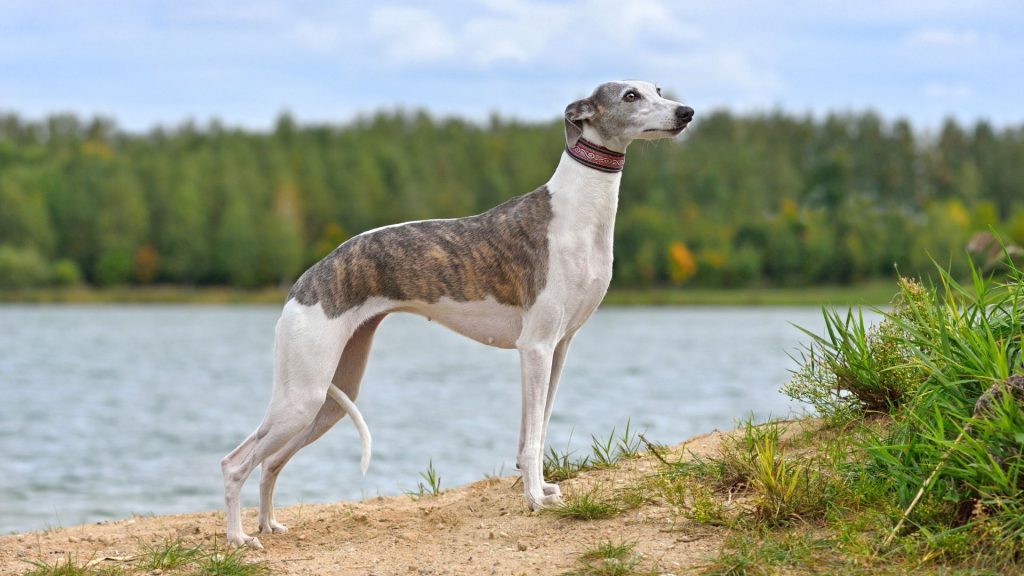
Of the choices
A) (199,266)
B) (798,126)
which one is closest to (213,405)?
(199,266)

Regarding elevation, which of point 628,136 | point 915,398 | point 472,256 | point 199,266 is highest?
point 628,136

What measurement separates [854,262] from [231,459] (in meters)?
87.0

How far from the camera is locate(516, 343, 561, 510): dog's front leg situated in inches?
253

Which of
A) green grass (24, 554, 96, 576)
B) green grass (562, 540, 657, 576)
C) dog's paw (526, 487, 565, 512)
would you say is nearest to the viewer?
green grass (562, 540, 657, 576)

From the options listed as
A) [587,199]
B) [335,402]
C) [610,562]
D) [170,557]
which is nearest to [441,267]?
[587,199]

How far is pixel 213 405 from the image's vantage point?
90.4ft

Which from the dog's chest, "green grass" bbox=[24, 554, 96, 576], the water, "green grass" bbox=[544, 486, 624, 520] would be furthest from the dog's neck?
"green grass" bbox=[24, 554, 96, 576]

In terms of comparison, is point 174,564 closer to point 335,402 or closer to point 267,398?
point 335,402

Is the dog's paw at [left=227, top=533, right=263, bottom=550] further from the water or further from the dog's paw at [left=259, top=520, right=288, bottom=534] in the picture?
the water

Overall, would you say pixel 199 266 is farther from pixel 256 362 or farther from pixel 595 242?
pixel 595 242

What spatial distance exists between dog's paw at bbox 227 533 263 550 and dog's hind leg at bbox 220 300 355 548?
24cm

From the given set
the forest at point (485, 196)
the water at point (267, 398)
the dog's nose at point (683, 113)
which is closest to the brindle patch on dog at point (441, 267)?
the dog's nose at point (683, 113)

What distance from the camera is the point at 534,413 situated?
647cm

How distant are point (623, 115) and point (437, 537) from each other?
2855 millimetres
